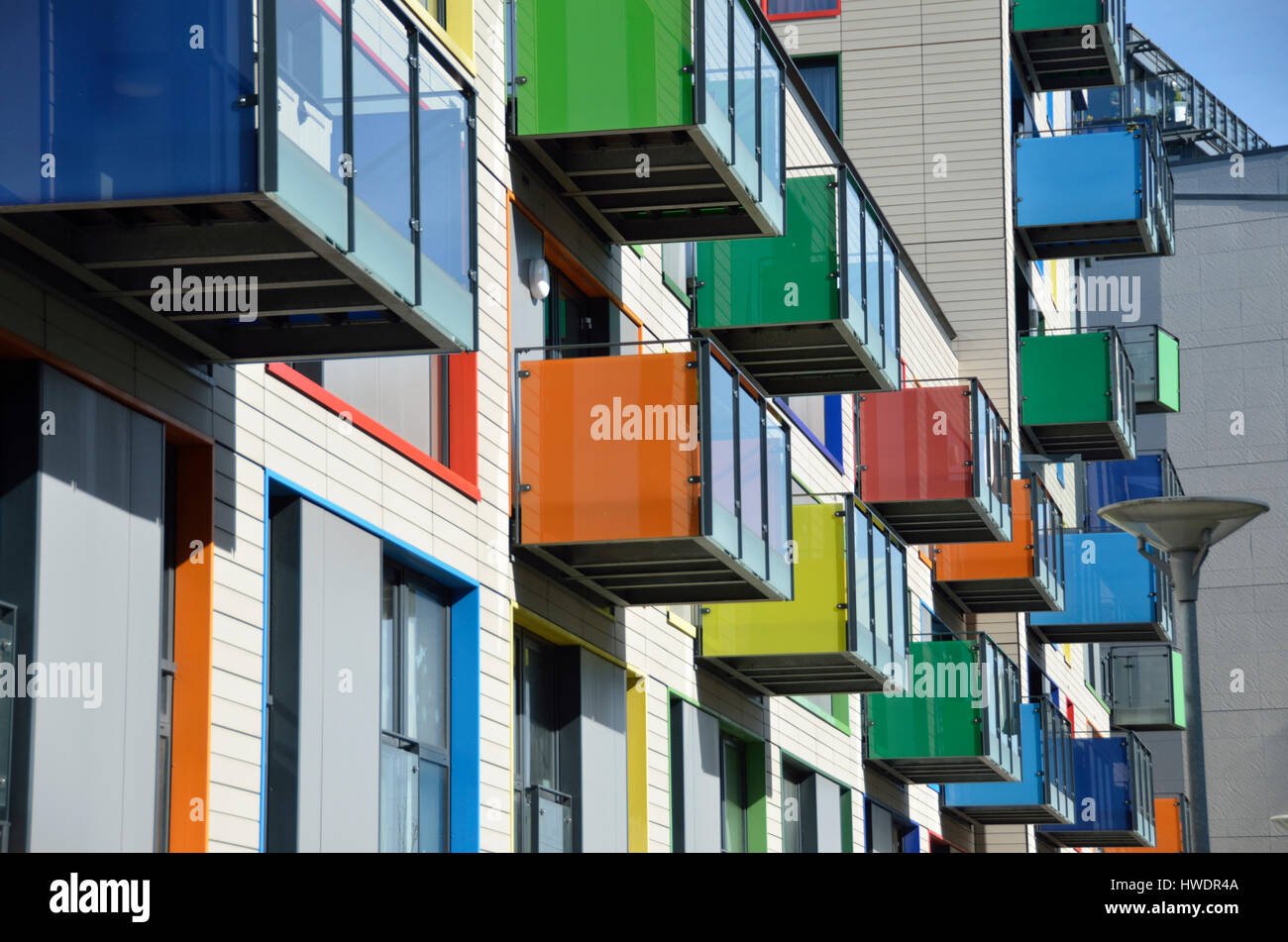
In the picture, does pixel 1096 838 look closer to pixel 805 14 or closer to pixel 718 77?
pixel 805 14

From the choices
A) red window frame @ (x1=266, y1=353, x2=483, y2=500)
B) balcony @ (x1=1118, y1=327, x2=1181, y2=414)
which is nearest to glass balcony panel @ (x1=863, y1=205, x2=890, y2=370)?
red window frame @ (x1=266, y1=353, x2=483, y2=500)

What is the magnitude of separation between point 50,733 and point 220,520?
1849 mm

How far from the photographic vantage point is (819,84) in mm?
32688

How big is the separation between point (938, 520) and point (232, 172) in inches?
758

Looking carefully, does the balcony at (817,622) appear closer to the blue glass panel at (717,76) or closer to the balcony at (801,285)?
the balcony at (801,285)

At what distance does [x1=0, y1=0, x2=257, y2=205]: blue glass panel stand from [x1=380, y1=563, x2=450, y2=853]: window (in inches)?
176

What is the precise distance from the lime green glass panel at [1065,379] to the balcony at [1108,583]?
3451 millimetres

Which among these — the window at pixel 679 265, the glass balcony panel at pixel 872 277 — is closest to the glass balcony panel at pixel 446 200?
the window at pixel 679 265

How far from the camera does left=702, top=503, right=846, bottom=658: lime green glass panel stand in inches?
781

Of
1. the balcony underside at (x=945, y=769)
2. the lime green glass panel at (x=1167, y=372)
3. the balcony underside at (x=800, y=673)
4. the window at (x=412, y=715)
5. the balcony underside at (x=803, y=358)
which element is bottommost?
the window at (x=412, y=715)

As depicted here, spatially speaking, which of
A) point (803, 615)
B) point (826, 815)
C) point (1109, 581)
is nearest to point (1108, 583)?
point (1109, 581)

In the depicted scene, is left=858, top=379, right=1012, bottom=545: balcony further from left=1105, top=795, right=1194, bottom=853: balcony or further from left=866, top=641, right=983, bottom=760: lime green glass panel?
left=1105, top=795, right=1194, bottom=853: balcony

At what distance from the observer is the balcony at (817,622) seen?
783 inches
